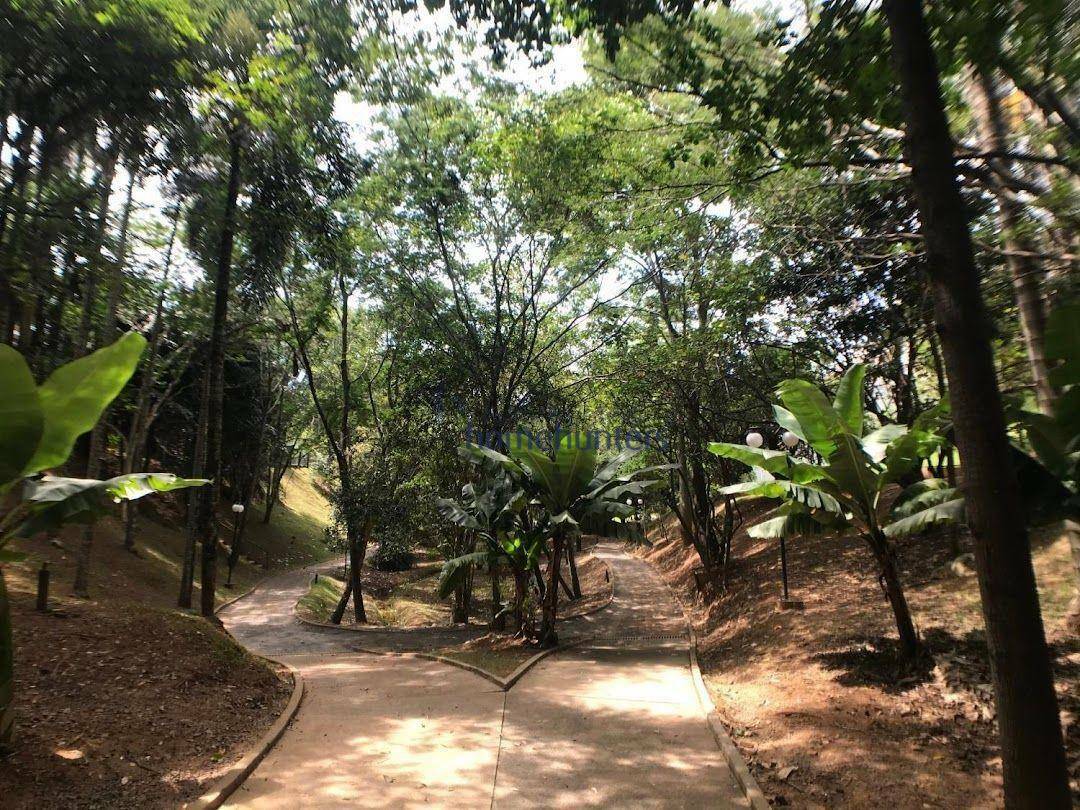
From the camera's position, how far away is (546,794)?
521cm

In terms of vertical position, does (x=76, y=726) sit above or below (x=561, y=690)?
above

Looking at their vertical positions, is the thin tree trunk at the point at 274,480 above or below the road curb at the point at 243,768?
above

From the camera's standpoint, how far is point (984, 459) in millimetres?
3340

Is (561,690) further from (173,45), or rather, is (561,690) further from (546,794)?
(173,45)

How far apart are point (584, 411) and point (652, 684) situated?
1506cm

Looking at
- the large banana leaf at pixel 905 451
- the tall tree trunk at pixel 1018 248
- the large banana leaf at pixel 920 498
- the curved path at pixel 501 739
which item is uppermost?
the tall tree trunk at pixel 1018 248

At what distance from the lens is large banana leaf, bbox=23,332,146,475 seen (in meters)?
5.27

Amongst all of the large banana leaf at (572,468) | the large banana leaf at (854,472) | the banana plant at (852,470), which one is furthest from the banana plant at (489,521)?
the large banana leaf at (854,472)

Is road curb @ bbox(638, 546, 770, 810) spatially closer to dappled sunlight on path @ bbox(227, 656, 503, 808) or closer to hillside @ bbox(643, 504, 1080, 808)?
hillside @ bbox(643, 504, 1080, 808)

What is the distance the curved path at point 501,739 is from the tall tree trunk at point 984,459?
8.50 ft

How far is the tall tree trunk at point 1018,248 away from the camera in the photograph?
589 cm

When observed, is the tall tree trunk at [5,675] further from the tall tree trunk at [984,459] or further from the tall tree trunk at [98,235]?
the tall tree trunk at [98,235]

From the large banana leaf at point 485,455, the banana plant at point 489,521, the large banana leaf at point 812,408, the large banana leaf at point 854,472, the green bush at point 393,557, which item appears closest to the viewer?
the large banana leaf at point 854,472

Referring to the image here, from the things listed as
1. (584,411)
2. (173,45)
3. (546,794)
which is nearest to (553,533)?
(546,794)
